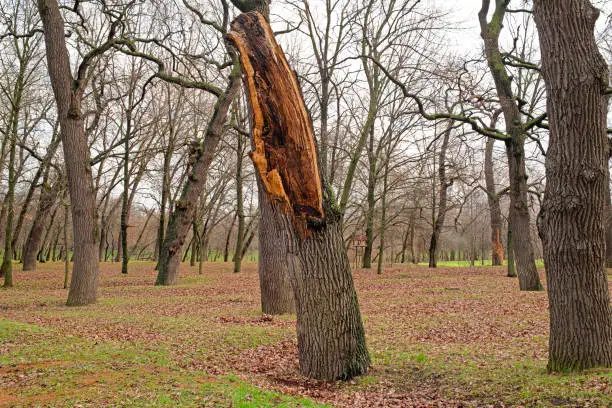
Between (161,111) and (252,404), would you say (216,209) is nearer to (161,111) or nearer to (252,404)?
(161,111)

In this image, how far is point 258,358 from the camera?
7262mm

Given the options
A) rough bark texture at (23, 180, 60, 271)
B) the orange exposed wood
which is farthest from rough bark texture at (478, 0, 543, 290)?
rough bark texture at (23, 180, 60, 271)

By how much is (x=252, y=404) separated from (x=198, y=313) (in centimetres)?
738

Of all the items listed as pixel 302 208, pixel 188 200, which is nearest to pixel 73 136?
pixel 188 200

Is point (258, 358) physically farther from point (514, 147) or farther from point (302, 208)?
point (514, 147)

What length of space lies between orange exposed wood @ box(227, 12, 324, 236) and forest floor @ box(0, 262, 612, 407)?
7.34 ft

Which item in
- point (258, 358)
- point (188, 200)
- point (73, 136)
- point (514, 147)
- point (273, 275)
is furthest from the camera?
point (188, 200)

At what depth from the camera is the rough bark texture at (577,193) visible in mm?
5223

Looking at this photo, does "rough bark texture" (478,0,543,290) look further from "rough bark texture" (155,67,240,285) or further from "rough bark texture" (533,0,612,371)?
"rough bark texture" (533,0,612,371)

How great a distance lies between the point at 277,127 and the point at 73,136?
326 inches

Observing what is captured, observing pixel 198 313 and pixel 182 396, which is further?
pixel 198 313

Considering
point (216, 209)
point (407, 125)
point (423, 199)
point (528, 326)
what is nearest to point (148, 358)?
point (528, 326)

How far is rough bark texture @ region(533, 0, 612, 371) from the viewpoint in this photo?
5223 mm

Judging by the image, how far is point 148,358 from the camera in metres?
6.63
